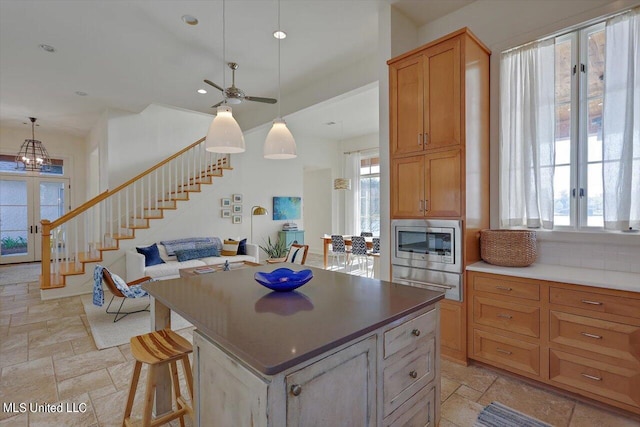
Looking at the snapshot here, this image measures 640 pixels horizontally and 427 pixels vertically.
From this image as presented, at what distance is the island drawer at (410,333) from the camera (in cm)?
136

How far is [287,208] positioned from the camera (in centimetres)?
→ 839

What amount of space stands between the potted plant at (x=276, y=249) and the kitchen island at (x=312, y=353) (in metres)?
5.85

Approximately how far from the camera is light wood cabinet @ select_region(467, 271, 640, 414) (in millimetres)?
1964

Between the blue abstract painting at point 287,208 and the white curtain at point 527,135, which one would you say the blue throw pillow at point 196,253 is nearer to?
the blue abstract painting at point 287,208

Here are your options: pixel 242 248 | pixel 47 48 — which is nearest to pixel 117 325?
pixel 242 248

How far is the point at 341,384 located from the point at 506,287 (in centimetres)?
188

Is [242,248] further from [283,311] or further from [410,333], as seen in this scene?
[410,333]

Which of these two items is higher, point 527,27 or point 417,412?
point 527,27

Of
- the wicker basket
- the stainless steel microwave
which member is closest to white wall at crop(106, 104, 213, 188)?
the stainless steel microwave

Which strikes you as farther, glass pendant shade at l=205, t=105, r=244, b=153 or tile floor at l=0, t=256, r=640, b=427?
glass pendant shade at l=205, t=105, r=244, b=153

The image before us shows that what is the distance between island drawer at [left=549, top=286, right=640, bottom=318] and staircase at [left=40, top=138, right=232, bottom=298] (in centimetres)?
625

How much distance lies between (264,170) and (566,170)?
6.40m

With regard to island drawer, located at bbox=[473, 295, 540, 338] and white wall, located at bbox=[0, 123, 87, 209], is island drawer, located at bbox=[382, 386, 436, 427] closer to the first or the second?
island drawer, located at bbox=[473, 295, 540, 338]

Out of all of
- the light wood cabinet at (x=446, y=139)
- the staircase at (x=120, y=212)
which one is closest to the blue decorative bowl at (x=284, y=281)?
the light wood cabinet at (x=446, y=139)
